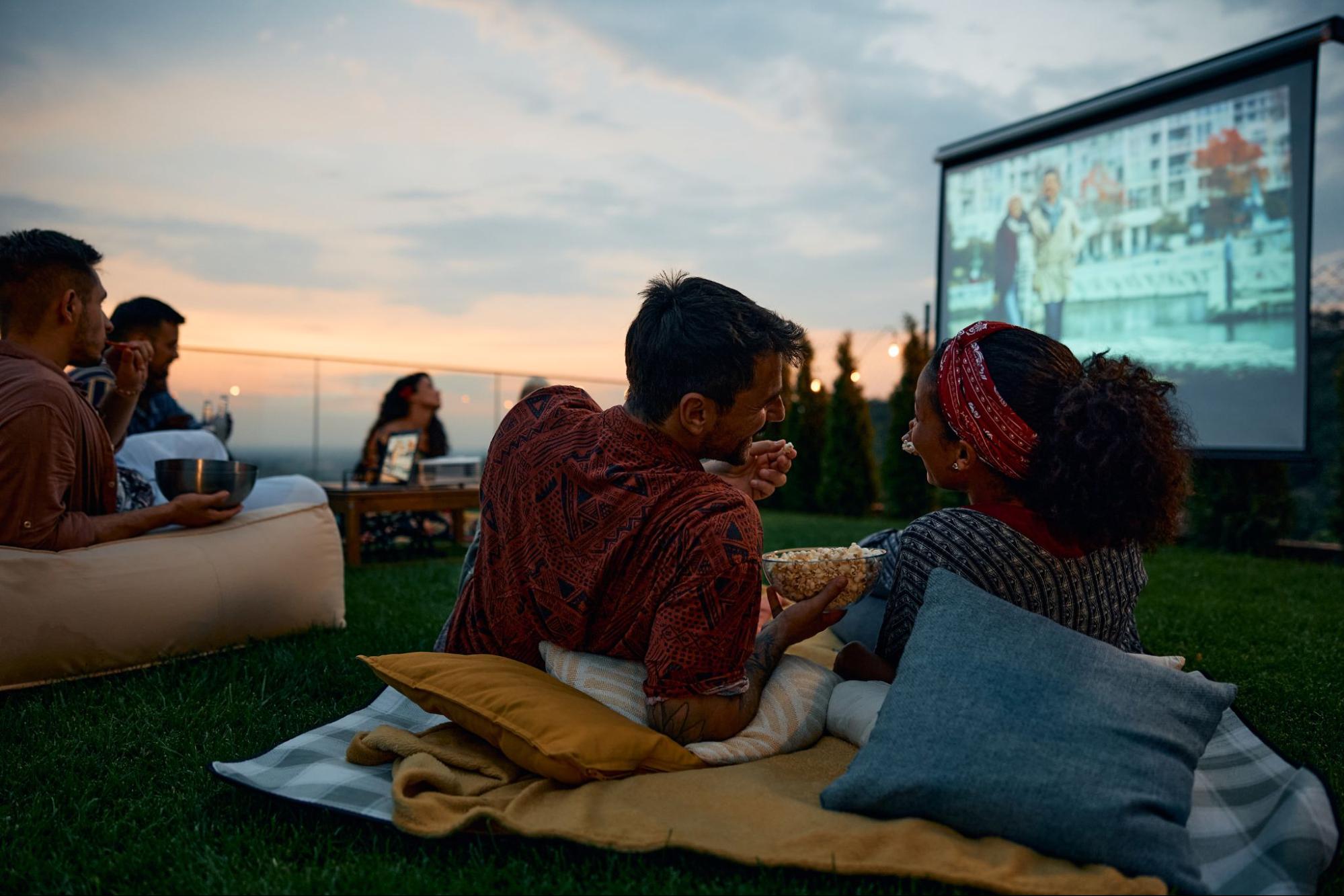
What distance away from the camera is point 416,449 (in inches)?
256

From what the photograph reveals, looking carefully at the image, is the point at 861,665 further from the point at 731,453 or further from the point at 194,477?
the point at 194,477

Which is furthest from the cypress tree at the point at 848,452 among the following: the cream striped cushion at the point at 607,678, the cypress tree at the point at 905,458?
the cream striped cushion at the point at 607,678

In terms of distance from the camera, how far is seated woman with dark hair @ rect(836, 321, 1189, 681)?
1.69 m

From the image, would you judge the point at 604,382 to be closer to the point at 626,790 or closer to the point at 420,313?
the point at 420,313

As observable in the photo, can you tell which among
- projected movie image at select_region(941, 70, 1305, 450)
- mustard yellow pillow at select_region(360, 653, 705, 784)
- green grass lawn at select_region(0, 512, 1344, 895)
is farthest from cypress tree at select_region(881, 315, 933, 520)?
mustard yellow pillow at select_region(360, 653, 705, 784)

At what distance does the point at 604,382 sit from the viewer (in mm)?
14461

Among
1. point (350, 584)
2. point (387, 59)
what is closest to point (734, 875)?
point (350, 584)

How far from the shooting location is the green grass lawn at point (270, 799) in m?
1.47

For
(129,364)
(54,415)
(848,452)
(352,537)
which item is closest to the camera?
(54,415)

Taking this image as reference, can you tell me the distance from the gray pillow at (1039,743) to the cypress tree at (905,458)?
854 cm

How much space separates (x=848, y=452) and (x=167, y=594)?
9068 millimetres

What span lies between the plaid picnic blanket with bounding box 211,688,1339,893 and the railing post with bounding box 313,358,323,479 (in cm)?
878

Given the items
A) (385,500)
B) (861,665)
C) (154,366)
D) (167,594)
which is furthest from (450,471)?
(861,665)

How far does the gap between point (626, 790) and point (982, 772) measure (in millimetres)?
651
